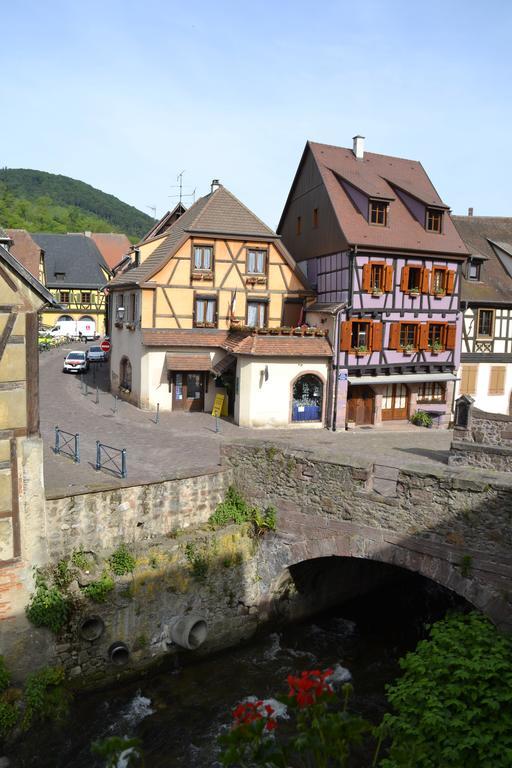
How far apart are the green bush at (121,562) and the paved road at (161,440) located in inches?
55.3

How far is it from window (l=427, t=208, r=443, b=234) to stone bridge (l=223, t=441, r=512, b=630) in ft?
50.2

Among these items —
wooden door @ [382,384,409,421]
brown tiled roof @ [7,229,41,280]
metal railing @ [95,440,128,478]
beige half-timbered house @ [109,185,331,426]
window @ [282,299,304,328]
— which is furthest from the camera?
brown tiled roof @ [7,229,41,280]

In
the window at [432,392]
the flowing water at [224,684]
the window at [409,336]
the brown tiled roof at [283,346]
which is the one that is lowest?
the flowing water at [224,684]

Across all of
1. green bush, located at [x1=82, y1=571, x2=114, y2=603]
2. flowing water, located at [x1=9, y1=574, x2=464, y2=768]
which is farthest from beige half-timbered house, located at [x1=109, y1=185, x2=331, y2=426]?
green bush, located at [x1=82, y1=571, x2=114, y2=603]

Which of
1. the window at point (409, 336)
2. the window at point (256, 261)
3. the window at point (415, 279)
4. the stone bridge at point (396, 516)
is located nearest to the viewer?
the stone bridge at point (396, 516)

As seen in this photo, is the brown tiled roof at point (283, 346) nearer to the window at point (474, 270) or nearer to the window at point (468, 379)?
the window at point (468, 379)

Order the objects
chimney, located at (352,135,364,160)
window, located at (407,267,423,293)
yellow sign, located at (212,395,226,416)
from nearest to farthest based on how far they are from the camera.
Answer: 1. yellow sign, located at (212,395,226,416)
2. window, located at (407,267,423,293)
3. chimney, located at (352,135,364,160)

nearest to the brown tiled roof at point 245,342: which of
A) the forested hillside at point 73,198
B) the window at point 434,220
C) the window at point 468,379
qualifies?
the window at point 434,220

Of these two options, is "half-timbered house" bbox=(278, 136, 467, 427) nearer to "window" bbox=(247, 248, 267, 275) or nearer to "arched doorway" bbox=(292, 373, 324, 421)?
"arched doorway" bbox=(292, 373, 324, 421)

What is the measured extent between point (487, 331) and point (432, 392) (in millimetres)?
4914

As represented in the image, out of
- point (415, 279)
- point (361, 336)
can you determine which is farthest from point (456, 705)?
point (415, 279)

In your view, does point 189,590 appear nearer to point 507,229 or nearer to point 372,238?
point 372,238

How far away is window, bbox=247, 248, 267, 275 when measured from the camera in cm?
2647

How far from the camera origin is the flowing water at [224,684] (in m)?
10.6
